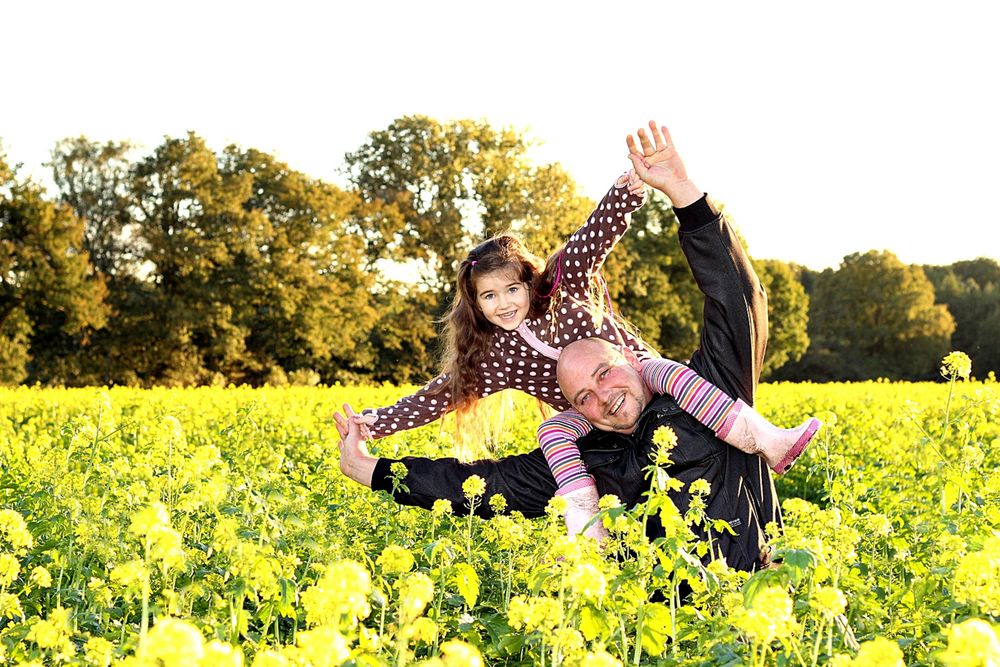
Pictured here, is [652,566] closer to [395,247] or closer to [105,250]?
[395,247]

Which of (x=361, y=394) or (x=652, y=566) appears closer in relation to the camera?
(x=652, y=566)

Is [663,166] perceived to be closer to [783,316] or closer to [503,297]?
[503,297]

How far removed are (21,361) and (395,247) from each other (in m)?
12.7

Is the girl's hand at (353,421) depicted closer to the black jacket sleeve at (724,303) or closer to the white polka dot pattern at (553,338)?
the white polka dot pattern at (553,338)

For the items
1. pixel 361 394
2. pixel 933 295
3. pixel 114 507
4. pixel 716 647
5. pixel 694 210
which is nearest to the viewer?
pixel 716 647

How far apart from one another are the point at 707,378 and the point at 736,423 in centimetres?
39

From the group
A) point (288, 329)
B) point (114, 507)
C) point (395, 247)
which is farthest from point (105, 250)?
point (114, 507)

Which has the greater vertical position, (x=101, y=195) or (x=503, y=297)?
(x=101, y=195)

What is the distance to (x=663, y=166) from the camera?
4676 millimetres

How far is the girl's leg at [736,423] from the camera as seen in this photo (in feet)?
14.2

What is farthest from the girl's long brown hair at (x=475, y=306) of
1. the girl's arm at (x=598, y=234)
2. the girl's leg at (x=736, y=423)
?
the girl's leg at (x=736, y=423)

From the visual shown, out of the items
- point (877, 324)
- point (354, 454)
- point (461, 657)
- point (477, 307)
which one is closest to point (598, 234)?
point (477, 307)

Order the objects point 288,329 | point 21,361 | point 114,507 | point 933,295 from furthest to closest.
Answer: point 933,295, point 288,329, point 21,361, point 114,507

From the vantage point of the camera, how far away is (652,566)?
290cm
